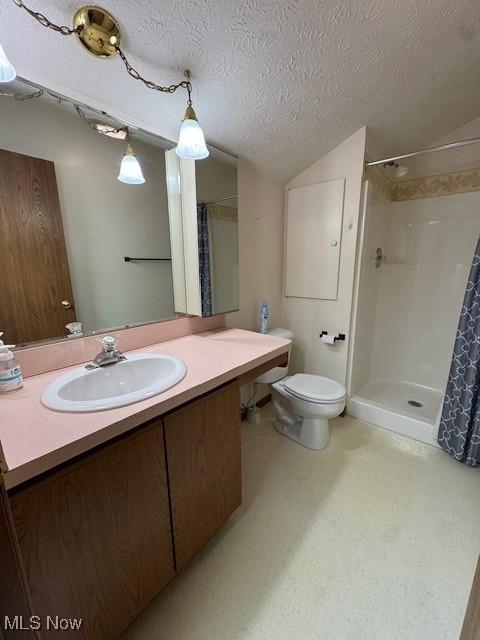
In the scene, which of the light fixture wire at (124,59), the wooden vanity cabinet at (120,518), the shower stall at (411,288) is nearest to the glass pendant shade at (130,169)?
the light fixture wire at (124,59)

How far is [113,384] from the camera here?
109 centimetres

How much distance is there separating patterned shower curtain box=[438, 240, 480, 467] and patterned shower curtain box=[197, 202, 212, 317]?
153cm

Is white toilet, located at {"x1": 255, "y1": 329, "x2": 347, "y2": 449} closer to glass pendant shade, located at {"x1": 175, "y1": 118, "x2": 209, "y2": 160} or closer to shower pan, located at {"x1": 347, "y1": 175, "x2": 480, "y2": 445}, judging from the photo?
shower pan, located at {"x1": 347, "y1": 175, "x2": 480, "y2": 445}

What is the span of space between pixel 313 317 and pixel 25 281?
188 centimetres

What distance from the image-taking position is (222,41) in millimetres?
1010

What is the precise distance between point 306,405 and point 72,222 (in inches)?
63.9

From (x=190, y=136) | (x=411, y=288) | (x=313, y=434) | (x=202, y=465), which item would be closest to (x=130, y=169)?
(x=190, y=136)

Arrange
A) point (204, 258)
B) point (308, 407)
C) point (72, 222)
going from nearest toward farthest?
point (72, 222)
point (204, 258)
point (308, 407)

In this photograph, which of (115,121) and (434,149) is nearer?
(115,121)

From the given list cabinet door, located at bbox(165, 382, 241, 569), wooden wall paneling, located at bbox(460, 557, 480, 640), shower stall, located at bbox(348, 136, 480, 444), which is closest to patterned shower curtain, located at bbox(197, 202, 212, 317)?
cabinet door, located at bbox(165, 382, 241, 569)

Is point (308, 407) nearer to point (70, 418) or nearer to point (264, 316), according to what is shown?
point (264, 316)

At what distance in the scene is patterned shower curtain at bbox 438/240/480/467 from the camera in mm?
1567

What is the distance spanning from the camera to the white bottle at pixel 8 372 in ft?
2.85

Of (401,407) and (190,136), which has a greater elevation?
(190,136)
